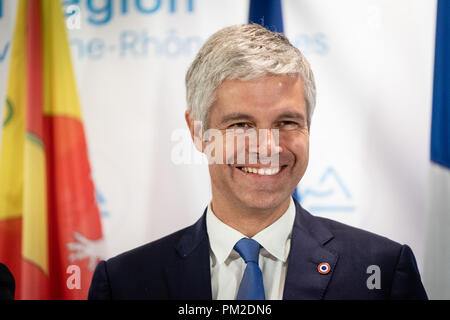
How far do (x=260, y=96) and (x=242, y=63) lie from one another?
106 mm

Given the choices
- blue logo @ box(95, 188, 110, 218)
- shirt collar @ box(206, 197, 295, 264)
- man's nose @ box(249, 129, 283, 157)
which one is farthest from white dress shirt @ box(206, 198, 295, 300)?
blue logo @ box(95, 188, 110, 218)

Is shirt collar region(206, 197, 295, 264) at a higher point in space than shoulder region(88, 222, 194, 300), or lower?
higher

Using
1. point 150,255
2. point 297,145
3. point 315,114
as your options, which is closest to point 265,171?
point 297,145

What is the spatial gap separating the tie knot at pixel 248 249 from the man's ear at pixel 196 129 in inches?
12.3

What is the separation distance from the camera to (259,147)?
4.62 ft

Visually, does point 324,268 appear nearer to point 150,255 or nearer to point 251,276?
point 251,276

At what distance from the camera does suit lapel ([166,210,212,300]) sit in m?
1.42

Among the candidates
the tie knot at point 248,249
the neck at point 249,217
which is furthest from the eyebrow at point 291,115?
the tie knot at point 248,249

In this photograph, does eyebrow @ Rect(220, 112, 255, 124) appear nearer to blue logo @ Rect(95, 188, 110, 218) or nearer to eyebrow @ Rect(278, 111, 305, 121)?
eyebrow @ Rect(278, 111, 305, 121)

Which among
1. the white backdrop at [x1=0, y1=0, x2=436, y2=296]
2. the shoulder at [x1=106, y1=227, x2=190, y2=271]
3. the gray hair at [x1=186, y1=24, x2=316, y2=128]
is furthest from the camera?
the white backdrop at [x1=0, y1=0, x2=436, y2=296]

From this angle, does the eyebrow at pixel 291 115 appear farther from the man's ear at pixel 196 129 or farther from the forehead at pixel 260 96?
the man's ear at pixel 196 129

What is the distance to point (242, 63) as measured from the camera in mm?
1357

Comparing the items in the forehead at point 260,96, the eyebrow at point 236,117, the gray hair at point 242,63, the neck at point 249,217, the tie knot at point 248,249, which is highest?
the gray hair at point 242,63

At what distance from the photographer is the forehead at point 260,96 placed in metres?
1.37
